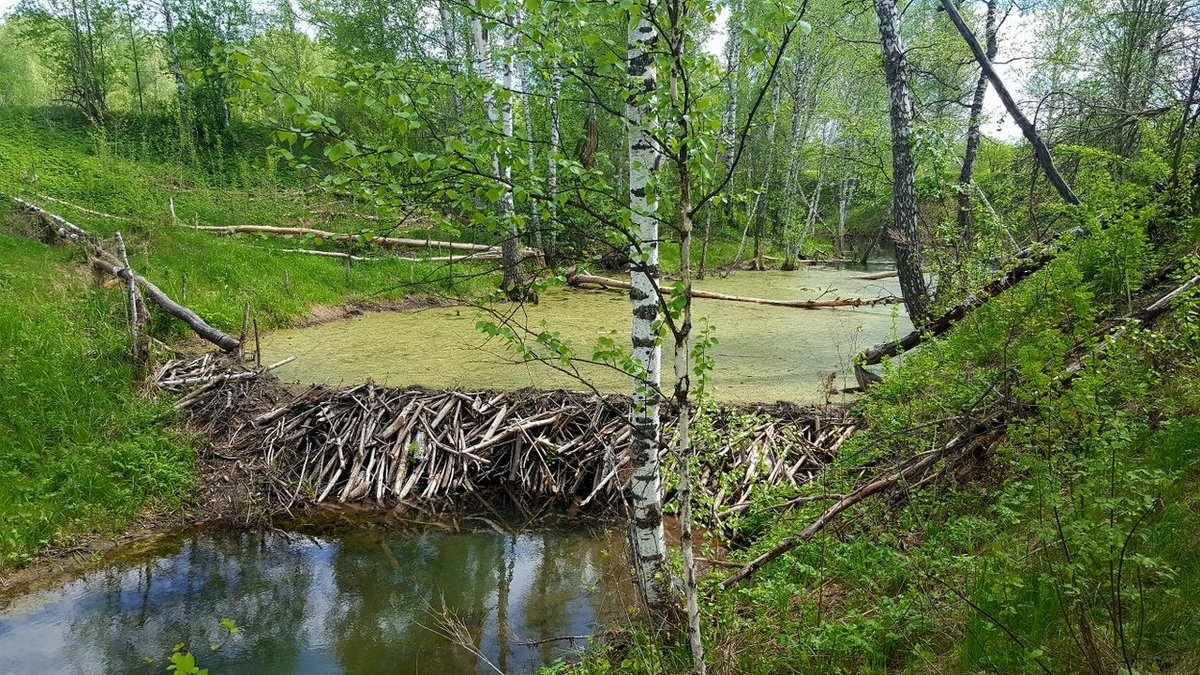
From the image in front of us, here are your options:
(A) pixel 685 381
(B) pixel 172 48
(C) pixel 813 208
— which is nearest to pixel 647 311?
(A) pixel 685 381

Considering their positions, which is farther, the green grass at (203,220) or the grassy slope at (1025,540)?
the green grass at (203,220)

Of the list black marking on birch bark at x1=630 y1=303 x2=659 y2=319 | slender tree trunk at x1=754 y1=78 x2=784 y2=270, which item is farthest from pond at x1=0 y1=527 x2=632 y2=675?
slender tree trunk at x1=754 y1=78 x2=784 y2=270

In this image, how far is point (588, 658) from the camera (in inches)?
137

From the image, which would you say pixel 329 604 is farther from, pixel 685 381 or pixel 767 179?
pixel 767 179

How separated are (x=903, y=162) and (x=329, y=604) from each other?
295 inches

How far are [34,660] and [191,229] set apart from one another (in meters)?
11.7

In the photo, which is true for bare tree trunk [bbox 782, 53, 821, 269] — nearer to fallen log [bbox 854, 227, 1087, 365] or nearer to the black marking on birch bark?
fallen log [bbox 854, 227, 1087, 365]

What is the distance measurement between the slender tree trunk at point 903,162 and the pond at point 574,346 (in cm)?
80

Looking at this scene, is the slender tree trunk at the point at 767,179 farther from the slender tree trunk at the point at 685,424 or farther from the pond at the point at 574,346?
the slender tree trunk at the point at 685,424

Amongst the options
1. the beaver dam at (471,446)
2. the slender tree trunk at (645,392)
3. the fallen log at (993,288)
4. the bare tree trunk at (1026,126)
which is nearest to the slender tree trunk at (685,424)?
the slender tree trunk at (645,392)

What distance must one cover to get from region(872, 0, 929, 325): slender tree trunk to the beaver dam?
2288 mm

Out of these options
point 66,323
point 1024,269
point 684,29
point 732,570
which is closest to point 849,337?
point 1024,269

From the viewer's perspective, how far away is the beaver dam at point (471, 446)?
5652mm

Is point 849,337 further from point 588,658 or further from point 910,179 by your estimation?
point 588,658
